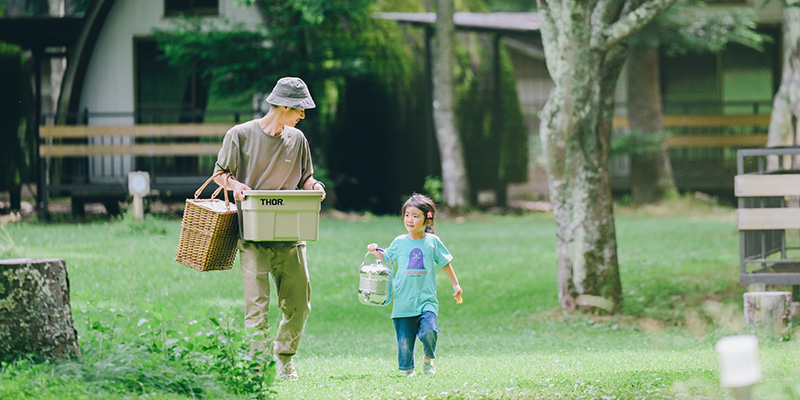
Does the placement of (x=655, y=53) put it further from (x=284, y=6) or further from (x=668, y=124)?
(x=284, y=6)

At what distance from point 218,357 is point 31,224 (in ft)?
44.8

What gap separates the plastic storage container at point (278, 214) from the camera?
22.8 ft

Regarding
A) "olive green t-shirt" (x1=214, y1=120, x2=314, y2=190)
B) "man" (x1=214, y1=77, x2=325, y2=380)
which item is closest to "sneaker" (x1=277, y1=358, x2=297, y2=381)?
"man" (x1=214, y1=77, x2=325, y2=380)

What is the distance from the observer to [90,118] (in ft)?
73.2

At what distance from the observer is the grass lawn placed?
Result: 6.36 m

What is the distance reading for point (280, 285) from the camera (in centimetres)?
741

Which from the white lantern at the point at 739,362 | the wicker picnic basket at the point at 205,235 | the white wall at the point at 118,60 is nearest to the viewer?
the white lantern at the point at 739,362

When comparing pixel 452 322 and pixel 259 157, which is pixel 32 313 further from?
pixel 452 322

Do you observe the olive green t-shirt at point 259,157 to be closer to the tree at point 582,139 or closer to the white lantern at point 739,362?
the white lantern at point 739,362

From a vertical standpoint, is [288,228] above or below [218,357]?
above

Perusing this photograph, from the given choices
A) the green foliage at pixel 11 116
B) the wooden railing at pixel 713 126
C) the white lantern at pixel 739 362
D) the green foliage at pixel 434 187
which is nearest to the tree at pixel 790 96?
the wooden railing at pixel 713 126

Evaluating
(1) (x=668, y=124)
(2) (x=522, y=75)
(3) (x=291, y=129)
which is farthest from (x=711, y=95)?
(3) (x=291, y=129)

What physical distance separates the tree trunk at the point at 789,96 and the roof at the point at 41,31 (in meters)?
13.3

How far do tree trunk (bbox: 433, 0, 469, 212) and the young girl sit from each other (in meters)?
14.0
